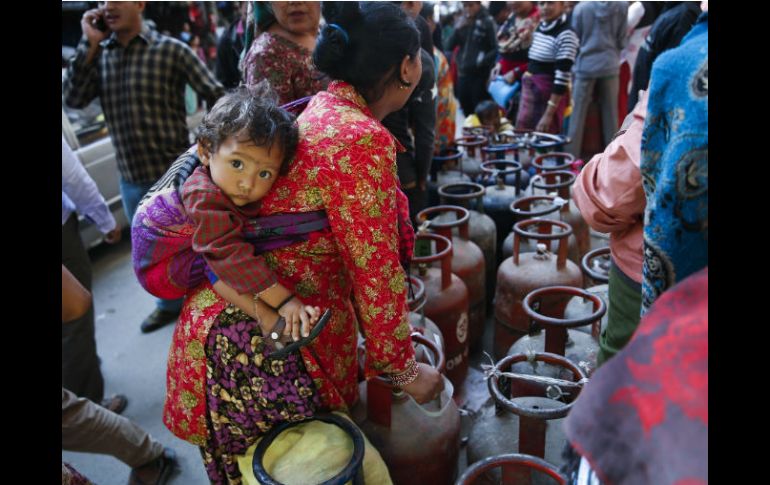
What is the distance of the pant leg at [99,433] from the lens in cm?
213

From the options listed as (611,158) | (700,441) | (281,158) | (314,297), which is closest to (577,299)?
(611,158)

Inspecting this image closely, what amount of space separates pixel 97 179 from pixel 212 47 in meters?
3.95

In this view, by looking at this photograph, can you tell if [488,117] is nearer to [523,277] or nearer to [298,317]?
[523,277]

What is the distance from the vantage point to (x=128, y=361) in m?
3.52

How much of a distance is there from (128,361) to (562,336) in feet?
9.03

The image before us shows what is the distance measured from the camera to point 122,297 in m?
4.35

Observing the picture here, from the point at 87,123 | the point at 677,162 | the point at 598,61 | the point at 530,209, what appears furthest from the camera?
the point at 598,61

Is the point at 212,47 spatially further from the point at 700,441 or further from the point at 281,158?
the point at 700,441

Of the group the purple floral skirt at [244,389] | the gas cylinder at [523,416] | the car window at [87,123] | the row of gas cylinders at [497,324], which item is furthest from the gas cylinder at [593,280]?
the car window at [87,123]

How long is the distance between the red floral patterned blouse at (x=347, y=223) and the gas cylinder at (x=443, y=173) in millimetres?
2499

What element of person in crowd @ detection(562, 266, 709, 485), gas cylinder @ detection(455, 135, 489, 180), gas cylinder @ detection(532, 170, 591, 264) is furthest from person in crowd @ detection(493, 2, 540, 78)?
person in crowd @ detection(562, 266, 709, 485)

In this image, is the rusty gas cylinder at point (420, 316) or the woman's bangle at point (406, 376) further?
the rusty gas cylinder at point (420, 316)

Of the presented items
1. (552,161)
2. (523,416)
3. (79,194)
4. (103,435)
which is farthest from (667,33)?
(103,435)

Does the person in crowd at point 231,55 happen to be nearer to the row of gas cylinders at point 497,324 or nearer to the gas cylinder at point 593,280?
the row of gas cylinders at point 497,324
